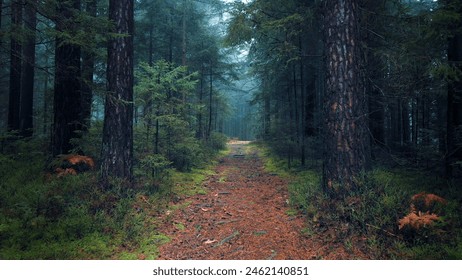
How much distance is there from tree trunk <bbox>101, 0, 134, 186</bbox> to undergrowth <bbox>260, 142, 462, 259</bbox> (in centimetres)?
485

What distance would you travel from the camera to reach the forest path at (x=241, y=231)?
4383 millimetres

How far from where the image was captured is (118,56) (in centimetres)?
693

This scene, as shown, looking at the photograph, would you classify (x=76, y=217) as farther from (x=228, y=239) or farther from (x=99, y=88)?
(x=99, y=88)

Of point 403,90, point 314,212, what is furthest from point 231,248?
point 403,90

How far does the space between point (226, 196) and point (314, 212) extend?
327 centimetres

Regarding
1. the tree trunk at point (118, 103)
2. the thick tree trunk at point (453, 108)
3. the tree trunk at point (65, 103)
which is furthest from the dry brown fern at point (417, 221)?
the tree trunk at point (65, 103)

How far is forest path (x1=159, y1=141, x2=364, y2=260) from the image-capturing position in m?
4.38

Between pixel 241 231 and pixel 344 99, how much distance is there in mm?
3796

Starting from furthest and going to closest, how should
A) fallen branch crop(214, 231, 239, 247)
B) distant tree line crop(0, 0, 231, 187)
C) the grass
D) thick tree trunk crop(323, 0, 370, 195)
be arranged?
distant tree line crop(0, 0, 231, 187)
thick tree trunk crop(323, 0, 370, 195)
fallen branch crop(214, 231, 239, 247)
the grass

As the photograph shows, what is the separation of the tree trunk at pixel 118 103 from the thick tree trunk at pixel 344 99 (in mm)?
5310

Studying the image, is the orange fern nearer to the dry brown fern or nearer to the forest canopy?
the forest canopy

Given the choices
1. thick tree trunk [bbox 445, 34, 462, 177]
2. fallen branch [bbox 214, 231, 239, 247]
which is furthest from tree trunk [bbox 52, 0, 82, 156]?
thick tree trunk [bbox 445, 34, 462, 177]

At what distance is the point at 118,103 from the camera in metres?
6.79
